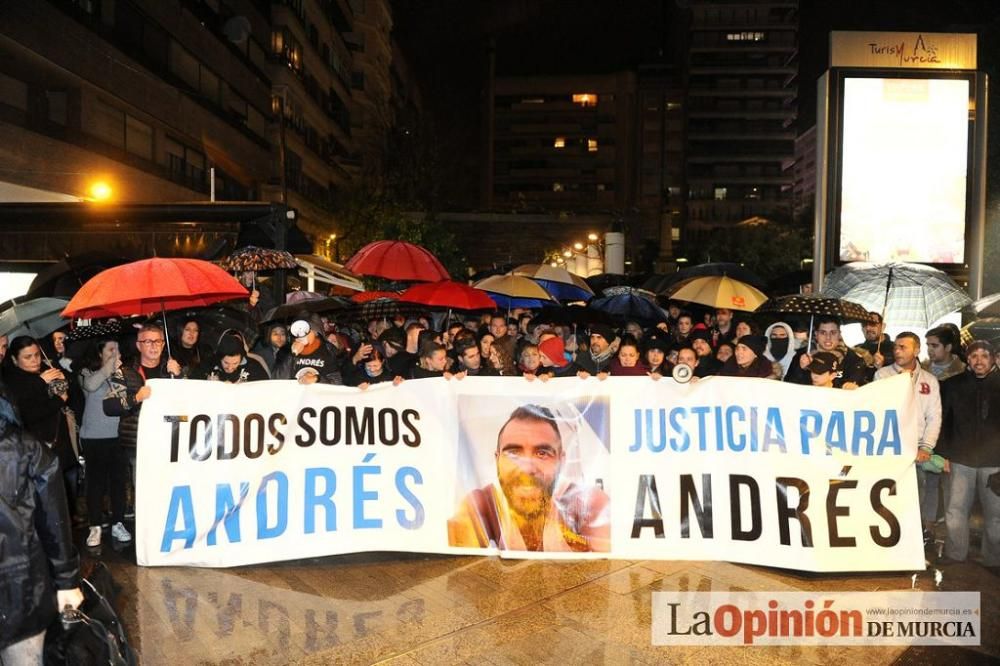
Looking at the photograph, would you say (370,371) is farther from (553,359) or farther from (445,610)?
(445,610)

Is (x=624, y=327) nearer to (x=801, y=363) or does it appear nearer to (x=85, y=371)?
(x=801, y=363)

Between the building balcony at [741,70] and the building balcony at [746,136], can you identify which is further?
the building balcony at [746,136]

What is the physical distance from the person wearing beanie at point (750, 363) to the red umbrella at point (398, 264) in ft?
15.4

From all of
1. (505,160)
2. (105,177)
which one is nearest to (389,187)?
(105,177)

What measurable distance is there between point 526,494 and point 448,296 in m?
4.63

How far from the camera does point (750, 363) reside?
292 inches

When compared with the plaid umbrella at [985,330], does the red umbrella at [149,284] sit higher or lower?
higher

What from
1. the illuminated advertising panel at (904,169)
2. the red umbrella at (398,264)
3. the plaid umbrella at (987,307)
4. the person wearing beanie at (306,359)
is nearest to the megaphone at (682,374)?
the person wearing beanie at (306,359)

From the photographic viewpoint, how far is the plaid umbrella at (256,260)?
1048 cm

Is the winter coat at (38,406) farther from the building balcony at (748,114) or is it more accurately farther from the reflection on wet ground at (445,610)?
the building balcony at (748,114)

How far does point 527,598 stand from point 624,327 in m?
6.83

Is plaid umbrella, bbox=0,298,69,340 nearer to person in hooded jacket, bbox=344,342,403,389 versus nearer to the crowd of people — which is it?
the crowd of people

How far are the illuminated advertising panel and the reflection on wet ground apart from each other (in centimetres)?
1085

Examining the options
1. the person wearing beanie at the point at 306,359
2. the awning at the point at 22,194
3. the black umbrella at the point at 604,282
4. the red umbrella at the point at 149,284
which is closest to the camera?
the red umbrella at the point at 149,284
